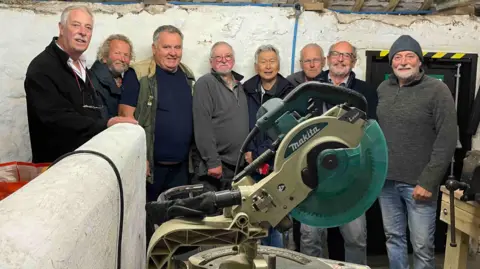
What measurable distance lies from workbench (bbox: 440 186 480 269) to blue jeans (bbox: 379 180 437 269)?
0.24m

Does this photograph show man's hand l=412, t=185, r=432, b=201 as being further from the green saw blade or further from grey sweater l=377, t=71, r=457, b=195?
the green saw blade

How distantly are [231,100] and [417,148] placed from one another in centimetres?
113

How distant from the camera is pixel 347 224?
2637mm

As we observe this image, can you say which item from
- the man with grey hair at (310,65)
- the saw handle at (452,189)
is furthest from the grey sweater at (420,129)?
the man with grey hair at (310,65)

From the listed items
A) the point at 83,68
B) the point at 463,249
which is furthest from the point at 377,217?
the point at 83,68

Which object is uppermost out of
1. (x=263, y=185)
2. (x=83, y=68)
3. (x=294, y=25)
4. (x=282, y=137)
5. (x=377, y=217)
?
(x=294, y=25)

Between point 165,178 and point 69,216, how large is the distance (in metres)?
2.08

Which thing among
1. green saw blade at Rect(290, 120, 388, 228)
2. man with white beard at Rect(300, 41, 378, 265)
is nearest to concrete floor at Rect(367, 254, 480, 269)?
man with white beard at Rect(300, 41, 378, 265)

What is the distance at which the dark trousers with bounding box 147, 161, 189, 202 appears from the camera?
2.69 meters

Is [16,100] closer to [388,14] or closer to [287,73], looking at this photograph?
[287,73]

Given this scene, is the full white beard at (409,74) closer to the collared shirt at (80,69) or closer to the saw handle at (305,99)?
the saw handle at (305,99)

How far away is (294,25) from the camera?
3.31 m

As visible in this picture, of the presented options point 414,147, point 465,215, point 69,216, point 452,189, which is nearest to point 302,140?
point 69,216

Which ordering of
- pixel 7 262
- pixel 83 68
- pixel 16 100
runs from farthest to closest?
1. pixel 16 100
2. pixel 83 68
3. pixel 7 262
